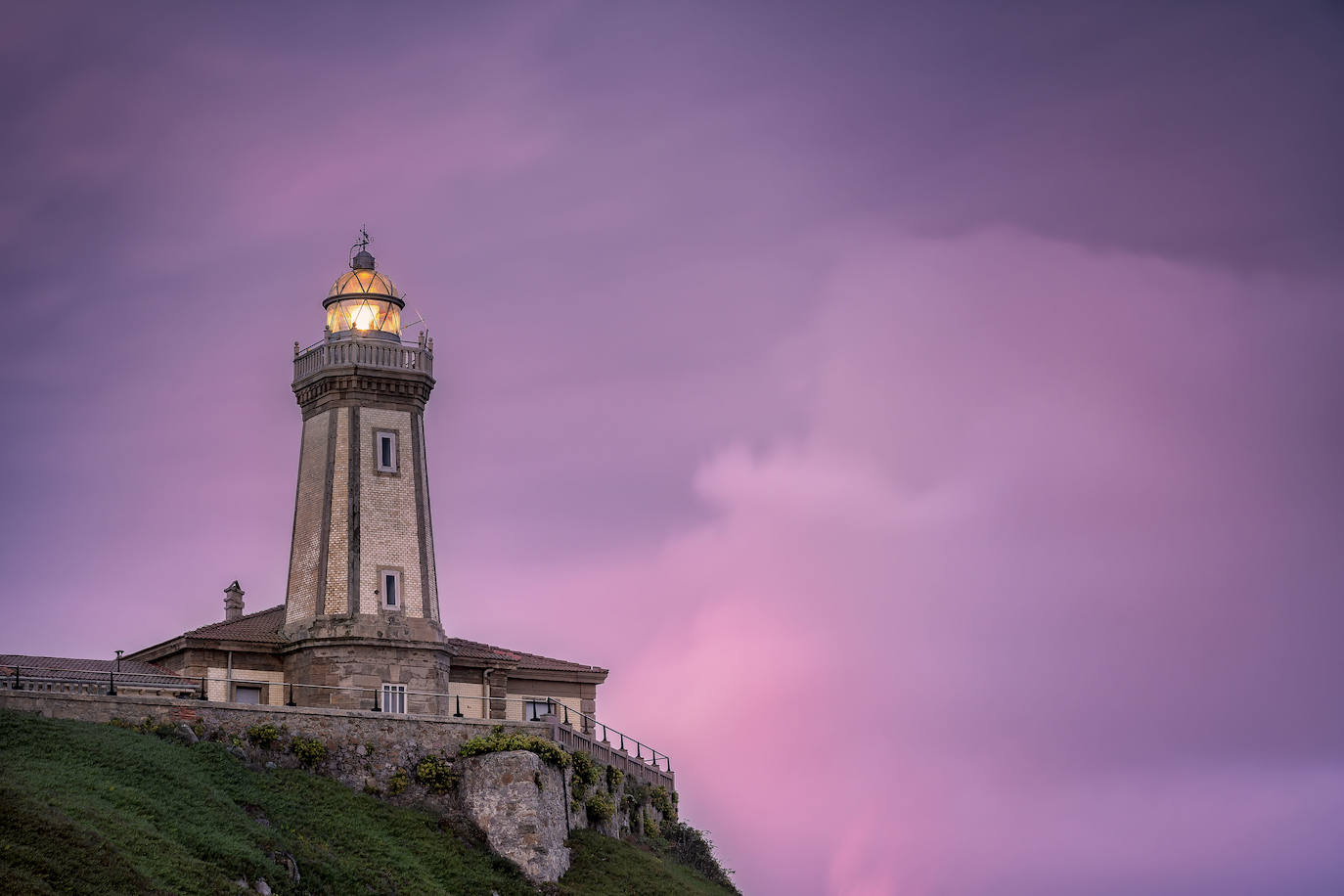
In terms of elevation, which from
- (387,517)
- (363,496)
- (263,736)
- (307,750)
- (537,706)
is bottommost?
(307,750)

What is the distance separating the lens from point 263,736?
53.6 m

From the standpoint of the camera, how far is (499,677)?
217 feet

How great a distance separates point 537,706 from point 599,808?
27.9ft

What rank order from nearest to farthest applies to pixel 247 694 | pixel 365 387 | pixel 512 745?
pixel 512 745, pixel 247 694, pixel 365 387

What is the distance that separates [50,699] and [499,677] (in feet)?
60.6

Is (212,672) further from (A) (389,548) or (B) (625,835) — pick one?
(B) (625,835)

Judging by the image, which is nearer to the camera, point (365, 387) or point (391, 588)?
point (391, 588)

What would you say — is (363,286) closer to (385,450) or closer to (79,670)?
(385,450)

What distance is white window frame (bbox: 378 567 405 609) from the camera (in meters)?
61.6

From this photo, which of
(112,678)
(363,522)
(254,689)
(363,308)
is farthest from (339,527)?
(112,678)

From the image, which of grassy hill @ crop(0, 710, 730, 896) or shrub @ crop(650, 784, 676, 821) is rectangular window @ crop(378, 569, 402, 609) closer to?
grassy hill @ crop(0, 710, 730, 896)

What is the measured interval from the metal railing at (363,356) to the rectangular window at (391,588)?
6.98 metres

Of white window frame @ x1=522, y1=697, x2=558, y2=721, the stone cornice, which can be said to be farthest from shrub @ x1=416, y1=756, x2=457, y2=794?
the stone cornice

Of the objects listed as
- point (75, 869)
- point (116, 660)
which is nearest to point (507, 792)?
point (116, 660)
